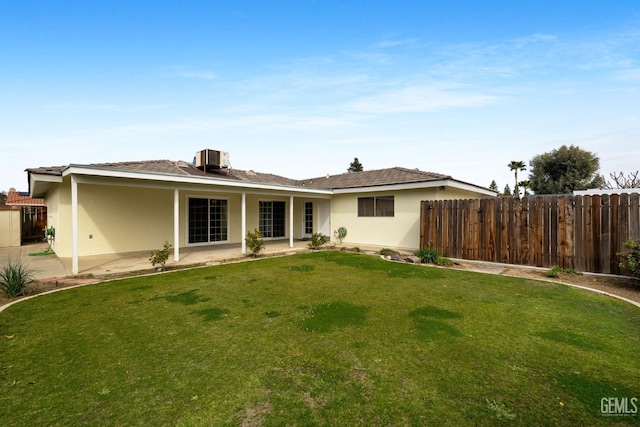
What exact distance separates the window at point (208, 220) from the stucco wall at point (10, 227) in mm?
9378

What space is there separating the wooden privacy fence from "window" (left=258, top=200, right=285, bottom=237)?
775cm

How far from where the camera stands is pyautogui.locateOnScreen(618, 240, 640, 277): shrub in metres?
5.99

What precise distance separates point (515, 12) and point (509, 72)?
5.49 ft

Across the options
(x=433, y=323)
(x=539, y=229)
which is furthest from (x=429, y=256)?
(x=433, y=323)

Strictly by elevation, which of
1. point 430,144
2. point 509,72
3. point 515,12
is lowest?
point 430,144

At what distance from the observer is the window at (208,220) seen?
11922 mm

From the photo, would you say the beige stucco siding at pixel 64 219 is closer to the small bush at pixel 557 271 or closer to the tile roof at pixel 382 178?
the tile roof at pixel 382 178

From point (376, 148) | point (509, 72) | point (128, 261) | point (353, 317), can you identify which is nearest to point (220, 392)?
point (353, 317)

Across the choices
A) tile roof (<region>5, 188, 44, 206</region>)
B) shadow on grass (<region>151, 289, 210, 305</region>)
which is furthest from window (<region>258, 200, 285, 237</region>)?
tile roof (<region>5, 188, 44, 206</region>)

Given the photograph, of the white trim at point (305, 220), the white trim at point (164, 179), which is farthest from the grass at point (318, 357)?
the white trim at point (305, 220)

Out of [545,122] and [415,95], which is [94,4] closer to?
[415,95]

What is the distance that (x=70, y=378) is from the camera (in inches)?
111

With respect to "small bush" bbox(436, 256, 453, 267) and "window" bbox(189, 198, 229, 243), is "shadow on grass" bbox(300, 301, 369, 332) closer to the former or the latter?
"small bush" bbox(436, 256, 453, 267)

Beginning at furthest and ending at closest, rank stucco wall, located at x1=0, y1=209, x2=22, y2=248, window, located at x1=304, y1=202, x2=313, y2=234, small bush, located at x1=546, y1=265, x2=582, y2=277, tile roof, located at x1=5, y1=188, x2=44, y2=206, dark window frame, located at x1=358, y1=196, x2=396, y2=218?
1. tile roof, located at x1=5, y1=188, x2=44, y2=206
2. window, located at x1=304, y1=202, x2=313, y2=234
3. stucco wall, located at x1=0, y1=209, x2=22, y2=248
4. dark window frame, located at x1=358, y1=196, x2=396, y2=218
5. small bush, located at x1=546, y1=265, x2=582, y2=277
